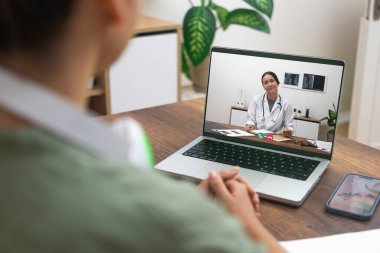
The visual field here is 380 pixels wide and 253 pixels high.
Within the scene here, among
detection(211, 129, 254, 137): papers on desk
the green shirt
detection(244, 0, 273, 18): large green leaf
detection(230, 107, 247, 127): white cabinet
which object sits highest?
detection(244, 0, 273, 18): large green leaf

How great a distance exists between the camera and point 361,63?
2.84m

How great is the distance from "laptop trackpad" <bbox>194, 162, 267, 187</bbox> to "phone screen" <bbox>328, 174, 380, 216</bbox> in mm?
154

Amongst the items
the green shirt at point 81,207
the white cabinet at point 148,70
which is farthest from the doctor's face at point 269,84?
the white cabinet at point 148,70

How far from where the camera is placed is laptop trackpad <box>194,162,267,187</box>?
1.11 m

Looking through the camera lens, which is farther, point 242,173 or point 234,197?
point 242,173

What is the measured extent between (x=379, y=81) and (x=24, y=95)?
267 centimetres

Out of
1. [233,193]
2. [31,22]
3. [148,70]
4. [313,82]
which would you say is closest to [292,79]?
[313,82]

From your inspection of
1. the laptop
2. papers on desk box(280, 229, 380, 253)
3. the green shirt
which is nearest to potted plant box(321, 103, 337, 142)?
the laptop

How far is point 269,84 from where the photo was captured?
1240 mm

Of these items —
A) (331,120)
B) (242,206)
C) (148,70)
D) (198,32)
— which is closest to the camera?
(242,206)

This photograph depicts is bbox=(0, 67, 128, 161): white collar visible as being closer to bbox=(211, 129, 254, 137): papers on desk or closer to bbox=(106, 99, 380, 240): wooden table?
bbox=(106, 99, 380, 240): wooden table

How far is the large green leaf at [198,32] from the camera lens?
2930mm

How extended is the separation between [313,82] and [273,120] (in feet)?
0.40

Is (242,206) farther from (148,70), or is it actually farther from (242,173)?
(148,70)
